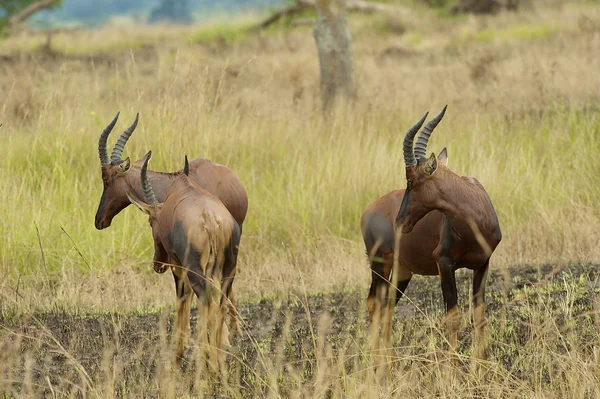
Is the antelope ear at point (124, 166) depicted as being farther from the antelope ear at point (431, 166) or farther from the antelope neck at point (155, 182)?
the antelope ear at point (431, 166)

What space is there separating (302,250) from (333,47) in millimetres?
6740

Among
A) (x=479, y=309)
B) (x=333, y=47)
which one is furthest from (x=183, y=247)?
(x=333, y=47)

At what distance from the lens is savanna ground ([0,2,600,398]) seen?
5.39 meters

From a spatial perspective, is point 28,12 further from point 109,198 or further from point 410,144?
point 410,144

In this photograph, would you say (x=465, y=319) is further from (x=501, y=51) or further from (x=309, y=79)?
(x=501, y=51)

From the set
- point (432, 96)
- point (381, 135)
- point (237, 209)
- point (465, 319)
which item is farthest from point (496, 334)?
point (432, 96)

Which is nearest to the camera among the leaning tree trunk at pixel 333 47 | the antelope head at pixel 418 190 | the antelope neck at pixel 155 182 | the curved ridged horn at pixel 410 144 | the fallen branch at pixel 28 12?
the curved ridged horn at pixel 410 144

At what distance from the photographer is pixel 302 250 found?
8.87 meters

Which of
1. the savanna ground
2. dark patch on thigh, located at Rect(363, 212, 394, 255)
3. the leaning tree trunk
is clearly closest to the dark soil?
the savanna ground

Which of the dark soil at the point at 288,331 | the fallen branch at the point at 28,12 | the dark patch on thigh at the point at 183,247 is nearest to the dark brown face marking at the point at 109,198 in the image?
the dark soil at the point at 288,331

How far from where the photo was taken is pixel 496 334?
608 centimetres

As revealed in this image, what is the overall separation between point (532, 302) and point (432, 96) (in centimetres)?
919

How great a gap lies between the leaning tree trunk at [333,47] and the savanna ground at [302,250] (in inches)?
27.1

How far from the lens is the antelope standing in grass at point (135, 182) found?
6.53 metres
